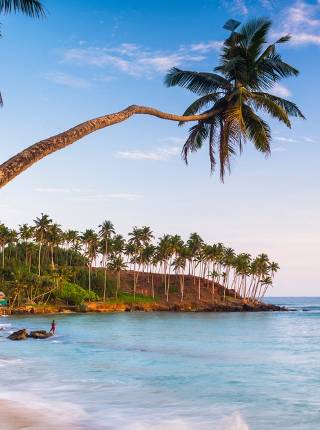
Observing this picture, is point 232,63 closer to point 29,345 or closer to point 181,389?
point 181,389

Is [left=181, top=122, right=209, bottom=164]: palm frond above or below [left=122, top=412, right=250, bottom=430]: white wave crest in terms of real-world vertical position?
A: above

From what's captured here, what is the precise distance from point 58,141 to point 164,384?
2151cm

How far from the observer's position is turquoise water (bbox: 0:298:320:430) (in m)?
20.2

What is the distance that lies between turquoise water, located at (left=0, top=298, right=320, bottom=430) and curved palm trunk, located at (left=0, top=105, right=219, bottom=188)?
11665 mm

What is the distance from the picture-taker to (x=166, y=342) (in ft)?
174

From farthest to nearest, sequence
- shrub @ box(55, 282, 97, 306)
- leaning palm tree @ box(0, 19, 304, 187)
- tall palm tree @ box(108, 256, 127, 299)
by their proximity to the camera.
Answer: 1. tall palm tree @ box(108, 256, 127, 299)
2. shrub @ box(55, 282, 97, 306)
3. leaning palm tree @ box(0, 19, 304, 187)

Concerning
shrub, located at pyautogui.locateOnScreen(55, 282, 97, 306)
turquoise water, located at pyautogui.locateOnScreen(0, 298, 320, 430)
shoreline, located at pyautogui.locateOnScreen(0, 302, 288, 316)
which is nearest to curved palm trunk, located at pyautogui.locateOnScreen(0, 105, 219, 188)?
turquoise water, located at pyautogui.locateOnScreen(0, 298, 320, 430)

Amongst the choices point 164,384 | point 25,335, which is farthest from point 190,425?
point 25,335

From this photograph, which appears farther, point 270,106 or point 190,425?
point 190,425

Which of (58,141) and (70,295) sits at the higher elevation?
(58,141)

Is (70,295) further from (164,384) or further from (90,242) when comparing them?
(164,384)

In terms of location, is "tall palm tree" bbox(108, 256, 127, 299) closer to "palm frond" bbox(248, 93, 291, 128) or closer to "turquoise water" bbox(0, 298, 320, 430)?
"turquoise water" bbox(0, 298, 320, 430)

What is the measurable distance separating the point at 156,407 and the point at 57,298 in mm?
93785

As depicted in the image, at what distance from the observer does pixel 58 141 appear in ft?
30.2
